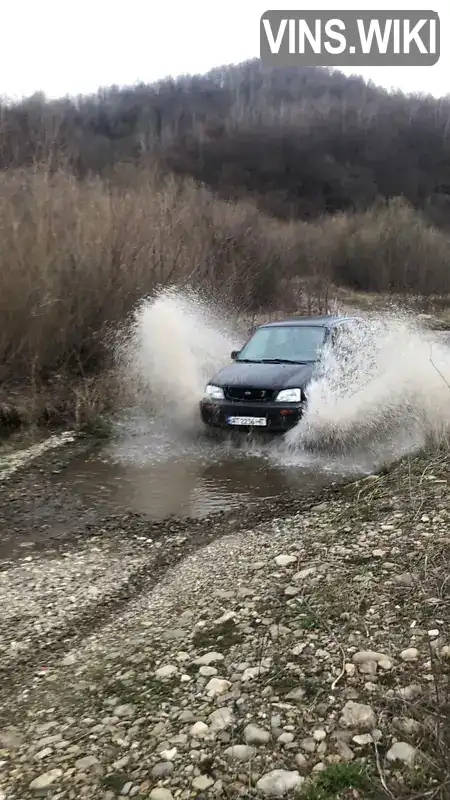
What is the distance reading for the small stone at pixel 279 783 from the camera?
279 centimetres

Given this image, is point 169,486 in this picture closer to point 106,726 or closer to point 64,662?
point 64,662

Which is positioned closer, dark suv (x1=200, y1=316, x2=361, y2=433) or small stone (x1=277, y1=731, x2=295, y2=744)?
small stone (x1=277, y1=731, x2=295, y2=744)

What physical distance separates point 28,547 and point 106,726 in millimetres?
2777

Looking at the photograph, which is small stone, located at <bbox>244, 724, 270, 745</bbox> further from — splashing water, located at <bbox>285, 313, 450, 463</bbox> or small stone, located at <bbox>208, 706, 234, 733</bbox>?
splashing water, located at <bbox>285, 313, 450, 463</bbox>

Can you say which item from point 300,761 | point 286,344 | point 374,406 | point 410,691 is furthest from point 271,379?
point 300,761

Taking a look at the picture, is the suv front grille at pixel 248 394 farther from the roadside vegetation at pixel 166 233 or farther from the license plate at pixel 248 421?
the roadside vegetation at pixel 166 233

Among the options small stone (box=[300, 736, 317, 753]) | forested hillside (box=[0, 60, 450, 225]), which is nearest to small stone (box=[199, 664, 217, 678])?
small stone (box=[300, 736, 317, 753])

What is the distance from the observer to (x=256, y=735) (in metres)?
3.14

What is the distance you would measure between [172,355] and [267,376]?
398cm

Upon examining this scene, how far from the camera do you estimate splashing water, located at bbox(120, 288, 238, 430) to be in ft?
36.6

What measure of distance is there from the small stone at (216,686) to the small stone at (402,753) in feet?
3.03

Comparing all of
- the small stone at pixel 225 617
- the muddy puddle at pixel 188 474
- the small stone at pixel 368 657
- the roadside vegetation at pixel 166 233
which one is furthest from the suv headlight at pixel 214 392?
the small stone at pixel 368 657

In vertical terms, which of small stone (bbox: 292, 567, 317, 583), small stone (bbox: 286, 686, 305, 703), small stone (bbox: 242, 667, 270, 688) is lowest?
small stone (bbox: 292, 567, 317, 583)

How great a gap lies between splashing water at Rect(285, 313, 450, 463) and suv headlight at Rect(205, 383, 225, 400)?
106 cm
